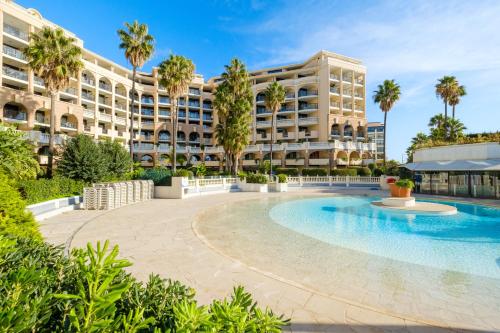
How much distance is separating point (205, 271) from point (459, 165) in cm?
2858

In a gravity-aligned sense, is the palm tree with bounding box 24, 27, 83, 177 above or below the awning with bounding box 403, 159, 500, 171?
above

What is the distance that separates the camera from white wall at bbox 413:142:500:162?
24.0 meters

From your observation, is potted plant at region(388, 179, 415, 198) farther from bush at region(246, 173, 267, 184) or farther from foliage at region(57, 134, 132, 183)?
foliage at region(57, 134, 132, 183)

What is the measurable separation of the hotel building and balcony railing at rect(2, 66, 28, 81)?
0.14m

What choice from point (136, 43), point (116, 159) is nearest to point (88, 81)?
point (136, 43)

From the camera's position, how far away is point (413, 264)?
805 centimetres

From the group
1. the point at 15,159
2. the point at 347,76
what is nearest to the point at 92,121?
the point at 15,159

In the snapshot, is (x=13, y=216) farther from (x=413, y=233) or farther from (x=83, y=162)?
(x=83, y=162)

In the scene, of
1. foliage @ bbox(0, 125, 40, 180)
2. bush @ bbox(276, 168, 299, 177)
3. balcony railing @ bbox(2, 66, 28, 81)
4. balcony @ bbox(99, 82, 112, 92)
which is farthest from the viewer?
balcony @ bbox(99, 82, 112, 92)

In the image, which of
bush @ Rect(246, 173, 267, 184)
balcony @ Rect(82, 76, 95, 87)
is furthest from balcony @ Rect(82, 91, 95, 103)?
bush @ Rect(246, 173, 267, 184)

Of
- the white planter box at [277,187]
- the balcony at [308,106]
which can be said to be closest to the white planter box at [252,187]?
the white planter box at [277,187]

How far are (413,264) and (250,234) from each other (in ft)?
19.9

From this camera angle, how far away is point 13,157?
1278 centimetres

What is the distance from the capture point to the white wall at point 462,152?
24.0m
